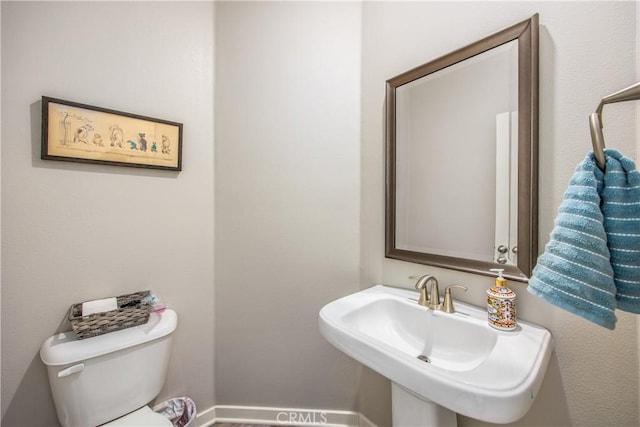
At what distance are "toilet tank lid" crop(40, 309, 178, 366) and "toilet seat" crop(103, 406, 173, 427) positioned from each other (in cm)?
28

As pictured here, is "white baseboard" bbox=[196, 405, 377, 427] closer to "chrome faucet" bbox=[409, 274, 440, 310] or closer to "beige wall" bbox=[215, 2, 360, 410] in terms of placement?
"beige wall" bbox=[215, 2, 360, 410]

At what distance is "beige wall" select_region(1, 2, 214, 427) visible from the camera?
958 millimetres

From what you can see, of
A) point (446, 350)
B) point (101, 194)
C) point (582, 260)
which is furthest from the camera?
point (101, 194)

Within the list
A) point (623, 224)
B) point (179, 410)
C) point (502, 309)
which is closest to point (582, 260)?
point (623, 224)

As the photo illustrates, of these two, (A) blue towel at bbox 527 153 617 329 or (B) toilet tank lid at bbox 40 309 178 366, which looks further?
(B) toilet tank lid at bbox 40 309 178 366

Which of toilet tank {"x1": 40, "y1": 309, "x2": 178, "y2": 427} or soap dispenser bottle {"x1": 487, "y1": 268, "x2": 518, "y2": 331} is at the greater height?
soap dispenser bottle {"x1": 487, "y1": 268, "x2": 518, "y2": 331}

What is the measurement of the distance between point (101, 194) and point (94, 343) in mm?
587

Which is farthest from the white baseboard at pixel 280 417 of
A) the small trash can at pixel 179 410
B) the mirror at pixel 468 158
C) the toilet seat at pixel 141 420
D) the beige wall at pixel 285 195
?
the mirror at pixel 468 158

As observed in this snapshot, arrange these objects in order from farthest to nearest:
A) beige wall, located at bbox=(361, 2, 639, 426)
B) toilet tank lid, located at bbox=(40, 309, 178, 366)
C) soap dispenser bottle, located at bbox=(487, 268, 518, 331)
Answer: toilet tank lid, located at bbox=(40, 309, 178, 366), soap dispenser bottle, located at bbox=(487, 268, 518, 331), beige wall, located at bbox=(361, 2, 639, 426)

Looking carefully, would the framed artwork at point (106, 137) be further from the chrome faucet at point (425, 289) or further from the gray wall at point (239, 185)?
the chrome faucet at point (425, 289)

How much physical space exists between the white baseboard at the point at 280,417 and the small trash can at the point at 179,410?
18 cm

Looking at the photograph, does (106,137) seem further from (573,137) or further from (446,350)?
(573,137)

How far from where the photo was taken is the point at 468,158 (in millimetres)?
978

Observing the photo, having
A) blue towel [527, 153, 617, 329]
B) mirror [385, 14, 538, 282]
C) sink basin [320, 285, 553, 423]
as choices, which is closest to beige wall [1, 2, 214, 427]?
sink basin [320, 285, 553, 423]
